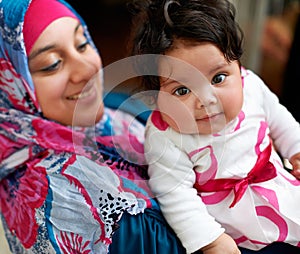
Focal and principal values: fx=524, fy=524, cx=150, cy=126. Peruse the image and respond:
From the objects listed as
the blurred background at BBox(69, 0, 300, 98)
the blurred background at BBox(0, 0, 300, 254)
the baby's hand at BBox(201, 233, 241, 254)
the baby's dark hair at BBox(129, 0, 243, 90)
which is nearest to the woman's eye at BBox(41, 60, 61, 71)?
the baby's dark hair at BBox(129, 0, 243, 90)

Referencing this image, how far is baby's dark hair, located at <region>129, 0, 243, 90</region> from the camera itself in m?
0.78

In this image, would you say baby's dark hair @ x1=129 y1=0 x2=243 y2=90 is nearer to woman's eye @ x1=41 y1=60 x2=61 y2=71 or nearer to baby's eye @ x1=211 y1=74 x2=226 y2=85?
baby's eye @ x1=211 y1=74 x2=226 y2=85

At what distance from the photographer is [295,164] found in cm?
93

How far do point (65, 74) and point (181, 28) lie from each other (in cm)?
33

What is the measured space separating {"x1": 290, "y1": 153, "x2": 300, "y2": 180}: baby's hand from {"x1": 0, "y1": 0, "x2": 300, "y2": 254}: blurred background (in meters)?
0.46

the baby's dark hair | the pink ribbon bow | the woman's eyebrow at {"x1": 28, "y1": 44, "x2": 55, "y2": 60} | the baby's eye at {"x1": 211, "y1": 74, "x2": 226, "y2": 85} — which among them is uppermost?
the baby's dark hair

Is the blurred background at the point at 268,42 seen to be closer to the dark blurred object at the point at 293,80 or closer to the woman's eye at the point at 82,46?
the dark blurred object at the point at 293,80

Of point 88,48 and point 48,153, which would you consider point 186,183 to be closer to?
point 48,153

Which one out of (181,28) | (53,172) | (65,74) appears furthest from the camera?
(65,74)

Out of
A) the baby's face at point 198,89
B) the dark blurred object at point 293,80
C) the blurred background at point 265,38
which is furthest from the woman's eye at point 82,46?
the blurred background at point 265,38

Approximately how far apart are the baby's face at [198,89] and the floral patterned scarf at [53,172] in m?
0.15

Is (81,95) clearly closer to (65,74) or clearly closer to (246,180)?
(65,74)

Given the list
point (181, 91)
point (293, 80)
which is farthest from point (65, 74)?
point (293, 80)

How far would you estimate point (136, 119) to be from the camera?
119 cm
